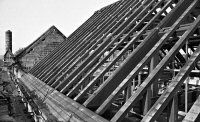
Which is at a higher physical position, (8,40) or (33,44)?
(8,40)

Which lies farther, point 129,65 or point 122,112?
point 129,65

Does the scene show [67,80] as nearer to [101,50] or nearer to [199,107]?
[101,50]

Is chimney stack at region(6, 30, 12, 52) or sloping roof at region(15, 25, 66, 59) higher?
chimney stack at region(6, 30, 12, 52)

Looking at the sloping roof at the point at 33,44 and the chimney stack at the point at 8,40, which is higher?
the chimney stack at the point at 8,40

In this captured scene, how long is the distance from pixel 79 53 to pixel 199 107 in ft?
22.6

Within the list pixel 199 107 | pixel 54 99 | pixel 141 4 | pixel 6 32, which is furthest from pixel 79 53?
pixel 6 32

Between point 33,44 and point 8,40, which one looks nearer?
point 33,44

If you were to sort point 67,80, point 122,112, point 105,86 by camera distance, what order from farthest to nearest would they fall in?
1. point 67,80
2. point 105,86
3. point 122,112

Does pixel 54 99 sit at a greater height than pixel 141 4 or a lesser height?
lesser

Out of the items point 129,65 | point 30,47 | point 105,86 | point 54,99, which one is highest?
point 30,47

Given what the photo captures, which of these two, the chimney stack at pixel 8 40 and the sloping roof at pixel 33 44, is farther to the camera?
the chimney stack at pixel 8 40

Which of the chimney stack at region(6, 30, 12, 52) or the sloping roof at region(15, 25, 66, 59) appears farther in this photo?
the chimney stack at region(6, 30, 12, 52)

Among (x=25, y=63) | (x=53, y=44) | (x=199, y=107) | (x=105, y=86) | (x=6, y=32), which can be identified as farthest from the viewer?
(x=6, y=32)

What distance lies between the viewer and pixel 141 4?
32.6 feet
